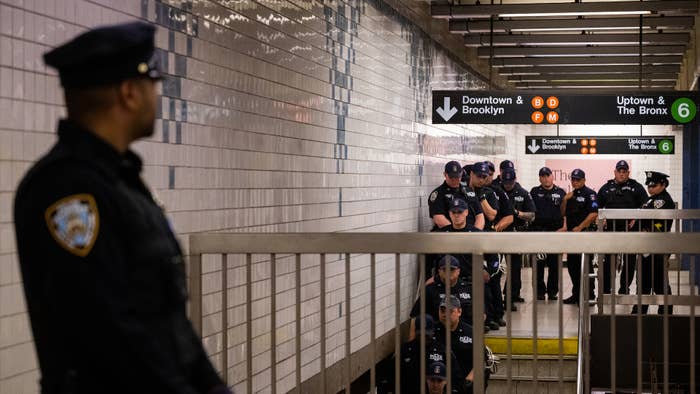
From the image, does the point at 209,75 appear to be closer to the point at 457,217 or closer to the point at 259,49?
the point at 259,49

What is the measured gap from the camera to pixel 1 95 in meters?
4.27

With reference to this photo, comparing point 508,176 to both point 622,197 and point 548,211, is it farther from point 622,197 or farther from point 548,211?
point 622,197

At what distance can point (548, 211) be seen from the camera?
15359 mm

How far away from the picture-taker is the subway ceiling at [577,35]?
40.8 feet

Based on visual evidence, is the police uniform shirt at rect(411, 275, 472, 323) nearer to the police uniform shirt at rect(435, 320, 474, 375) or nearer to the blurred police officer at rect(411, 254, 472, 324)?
the blurred police officer at rect(411, 254, 472, 324)

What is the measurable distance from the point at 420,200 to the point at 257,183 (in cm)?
629

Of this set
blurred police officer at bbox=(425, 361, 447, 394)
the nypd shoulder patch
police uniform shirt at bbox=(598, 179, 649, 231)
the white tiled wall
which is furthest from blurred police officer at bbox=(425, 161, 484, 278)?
the nypd shoulder patch

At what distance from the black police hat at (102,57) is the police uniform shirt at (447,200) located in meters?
10.3

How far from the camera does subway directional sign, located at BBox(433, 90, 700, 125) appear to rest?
12750mm

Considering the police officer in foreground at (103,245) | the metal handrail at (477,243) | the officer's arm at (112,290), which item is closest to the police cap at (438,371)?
the metal handrail at (477,243)

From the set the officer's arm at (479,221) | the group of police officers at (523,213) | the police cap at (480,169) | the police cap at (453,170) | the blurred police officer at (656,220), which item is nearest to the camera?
the group of police officers at (523,213)

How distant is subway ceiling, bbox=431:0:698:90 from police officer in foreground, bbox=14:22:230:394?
10187 mm

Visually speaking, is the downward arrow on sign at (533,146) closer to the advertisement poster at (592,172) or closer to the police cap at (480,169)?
the police cap at (480,169)

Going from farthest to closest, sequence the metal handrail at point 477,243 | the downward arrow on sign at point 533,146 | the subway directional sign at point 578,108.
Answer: the downward arrow on sign at point 533,146 < the subway directional sign at point 578,108 < the metal handrail at point 477,243
